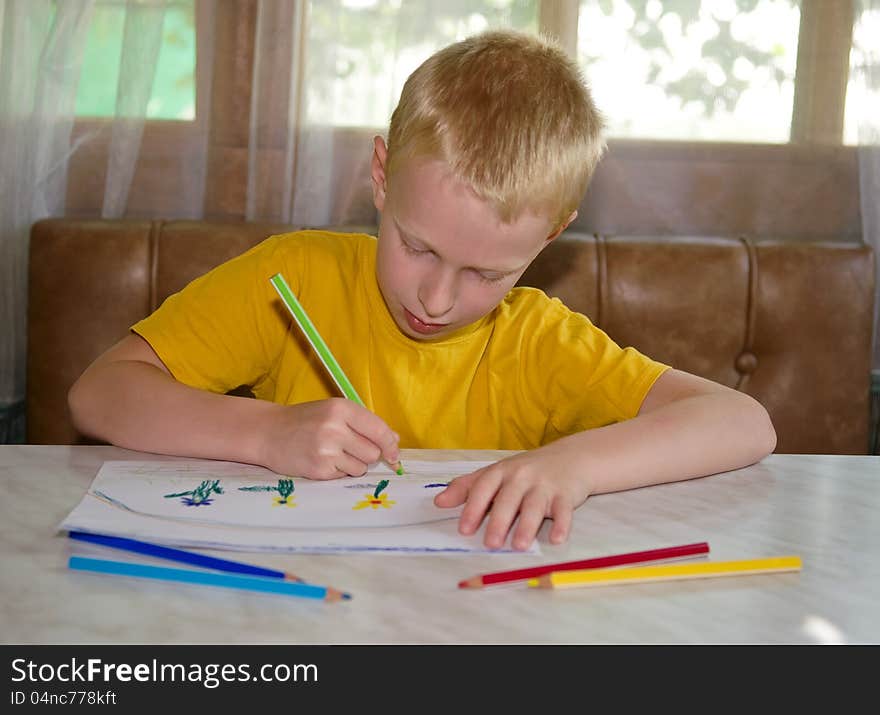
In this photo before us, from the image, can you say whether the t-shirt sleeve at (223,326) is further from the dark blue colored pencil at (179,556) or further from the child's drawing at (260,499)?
the dark blue colored pencil at (179,556)

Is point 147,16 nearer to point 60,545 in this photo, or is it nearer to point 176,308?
point 176,308

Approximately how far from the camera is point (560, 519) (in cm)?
74

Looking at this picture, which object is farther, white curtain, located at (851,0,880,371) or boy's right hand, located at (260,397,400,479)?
white curtain, located at (851,0,880,371)

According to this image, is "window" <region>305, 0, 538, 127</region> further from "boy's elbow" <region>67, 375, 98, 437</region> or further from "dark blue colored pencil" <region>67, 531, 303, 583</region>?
"dark blue colored pencil" <region>67, 531, 303, 583</region>

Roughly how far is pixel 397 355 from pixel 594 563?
0.55 m

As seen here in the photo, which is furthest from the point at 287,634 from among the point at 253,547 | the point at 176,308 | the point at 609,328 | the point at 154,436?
the point at 609,328

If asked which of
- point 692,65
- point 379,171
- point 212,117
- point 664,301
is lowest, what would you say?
point 664,301

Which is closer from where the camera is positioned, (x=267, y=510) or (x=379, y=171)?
(x=267, y=510)

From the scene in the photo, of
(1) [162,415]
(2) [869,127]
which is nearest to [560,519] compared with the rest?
(1) [162,415]

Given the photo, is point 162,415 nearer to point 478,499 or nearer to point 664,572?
point 478,499

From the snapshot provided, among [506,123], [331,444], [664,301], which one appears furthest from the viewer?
[664,301]

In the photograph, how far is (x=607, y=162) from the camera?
1.86m

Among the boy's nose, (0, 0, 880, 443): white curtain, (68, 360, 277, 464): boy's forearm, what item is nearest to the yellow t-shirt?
(68, 360, 277, 464): boy's forearm

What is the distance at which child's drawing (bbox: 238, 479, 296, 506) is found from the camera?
2.53 feet
